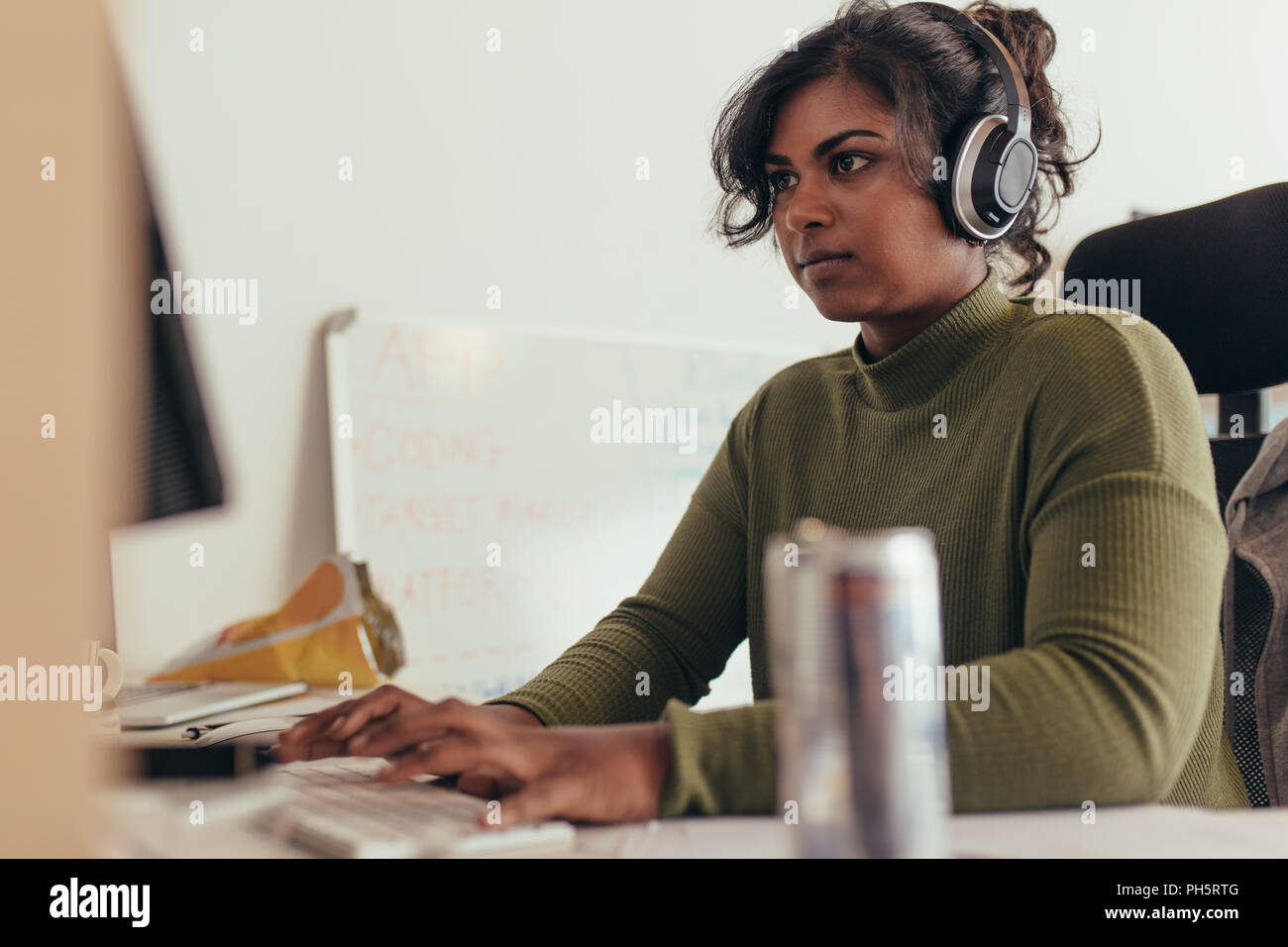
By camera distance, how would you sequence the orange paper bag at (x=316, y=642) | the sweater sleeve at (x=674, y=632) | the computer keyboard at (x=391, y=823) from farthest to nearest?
the orange paper bag at (x=316, y=642)
the sweater sleeve at (x=674, y=632)
the computer keyboard at (x=391, y=823)

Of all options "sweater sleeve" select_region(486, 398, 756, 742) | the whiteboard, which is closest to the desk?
"sweater sleeve" select_region(486, 398, 756, 742)

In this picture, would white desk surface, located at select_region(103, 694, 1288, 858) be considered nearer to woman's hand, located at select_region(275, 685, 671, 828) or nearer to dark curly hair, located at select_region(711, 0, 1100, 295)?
woman's hand, located at select_region(275, 685, 671, 828)

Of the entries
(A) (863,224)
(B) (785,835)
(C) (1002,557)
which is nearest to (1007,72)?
(A) (863,224)

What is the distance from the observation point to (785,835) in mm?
542

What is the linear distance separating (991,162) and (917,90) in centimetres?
9

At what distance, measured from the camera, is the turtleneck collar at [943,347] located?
101 centimetres

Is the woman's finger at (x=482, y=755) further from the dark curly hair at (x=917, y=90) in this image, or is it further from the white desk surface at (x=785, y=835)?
the dark curly hair at (x=917, y=90)

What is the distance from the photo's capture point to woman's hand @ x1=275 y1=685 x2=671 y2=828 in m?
0.56

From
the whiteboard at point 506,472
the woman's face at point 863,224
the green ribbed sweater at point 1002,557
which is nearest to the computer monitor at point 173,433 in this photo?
the green ribbed sweater at point 1002,557

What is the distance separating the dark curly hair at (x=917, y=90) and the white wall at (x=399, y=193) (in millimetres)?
765

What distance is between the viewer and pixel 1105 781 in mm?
602

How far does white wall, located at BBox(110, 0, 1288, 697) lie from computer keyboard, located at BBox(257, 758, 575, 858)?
Result: 2.77ft

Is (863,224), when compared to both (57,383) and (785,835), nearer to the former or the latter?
(785,835)

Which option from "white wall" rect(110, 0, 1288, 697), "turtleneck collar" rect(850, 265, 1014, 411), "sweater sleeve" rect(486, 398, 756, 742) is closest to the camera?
"sweater sleeve" rect(486, 398, 756, 742)
